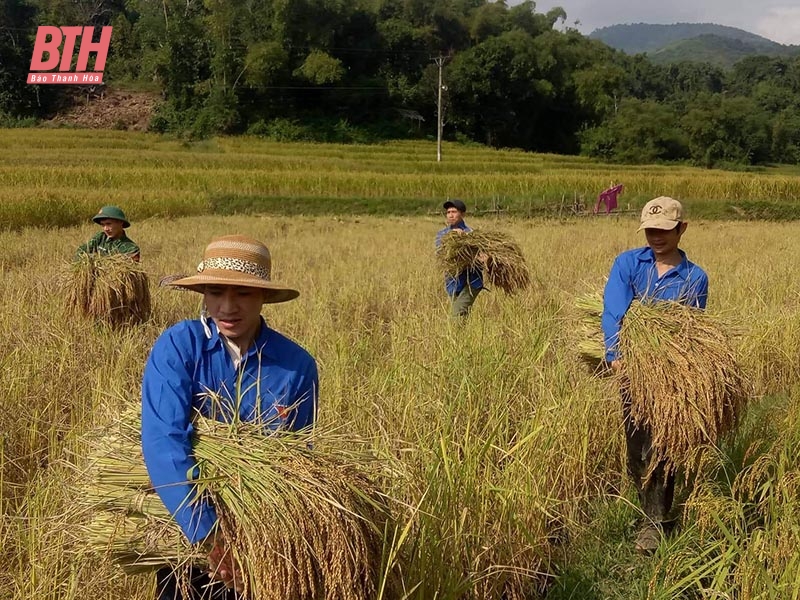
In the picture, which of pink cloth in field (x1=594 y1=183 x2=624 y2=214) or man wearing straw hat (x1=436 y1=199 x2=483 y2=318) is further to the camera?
pink cloth in field (x1=594 y1=183 x2=624 y2=214)

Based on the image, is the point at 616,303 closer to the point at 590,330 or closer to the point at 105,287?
the point at 590,330

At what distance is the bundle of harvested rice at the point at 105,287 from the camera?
469cm

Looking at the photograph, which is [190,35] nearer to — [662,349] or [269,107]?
[269,107]

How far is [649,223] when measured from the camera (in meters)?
2.89

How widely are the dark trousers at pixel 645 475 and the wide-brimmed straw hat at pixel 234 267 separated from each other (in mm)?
1745

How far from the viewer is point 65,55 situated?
1918 inches

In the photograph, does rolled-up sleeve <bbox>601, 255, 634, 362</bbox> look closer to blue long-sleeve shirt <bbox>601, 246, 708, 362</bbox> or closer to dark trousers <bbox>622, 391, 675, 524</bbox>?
blue long-sleeve shirt <bbox>601, 246, 708, 362</bbox>

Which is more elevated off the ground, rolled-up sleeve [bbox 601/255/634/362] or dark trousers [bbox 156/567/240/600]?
rolled-up sleeve [bbox 601/255/634/362]

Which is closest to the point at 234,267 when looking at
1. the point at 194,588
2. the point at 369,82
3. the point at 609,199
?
the point at 194,588

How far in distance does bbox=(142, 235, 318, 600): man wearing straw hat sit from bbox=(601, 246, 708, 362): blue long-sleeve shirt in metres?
1.56

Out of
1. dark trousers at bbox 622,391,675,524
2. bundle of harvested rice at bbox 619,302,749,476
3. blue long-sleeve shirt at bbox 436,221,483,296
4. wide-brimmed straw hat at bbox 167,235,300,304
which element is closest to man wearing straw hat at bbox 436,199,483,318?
blue long-sleeve shirt at bbox 436,221,483,296

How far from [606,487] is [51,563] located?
7.95ft

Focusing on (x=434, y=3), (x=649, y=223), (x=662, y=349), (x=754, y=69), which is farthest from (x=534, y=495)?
(x=754, y=69)

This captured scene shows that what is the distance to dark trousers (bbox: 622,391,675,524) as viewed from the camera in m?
2.91
